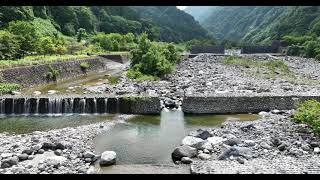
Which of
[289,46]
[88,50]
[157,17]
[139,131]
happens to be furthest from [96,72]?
[157,17]

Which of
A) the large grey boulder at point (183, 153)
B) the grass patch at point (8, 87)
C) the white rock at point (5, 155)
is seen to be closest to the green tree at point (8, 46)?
the grass patch at point (8, 87)

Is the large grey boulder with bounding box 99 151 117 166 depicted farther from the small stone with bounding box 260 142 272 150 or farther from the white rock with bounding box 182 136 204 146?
the small stone with bounding box 260 142 272 150

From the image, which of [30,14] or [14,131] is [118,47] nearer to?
[30,14]

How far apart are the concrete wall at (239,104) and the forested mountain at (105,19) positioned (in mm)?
45464

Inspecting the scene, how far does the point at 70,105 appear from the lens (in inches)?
1031

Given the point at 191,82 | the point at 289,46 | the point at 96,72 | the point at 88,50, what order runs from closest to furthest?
the point at 191,82 → the point at 96,72 → the point at 88,50 → the point at 289,46

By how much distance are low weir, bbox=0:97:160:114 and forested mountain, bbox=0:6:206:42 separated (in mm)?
39813

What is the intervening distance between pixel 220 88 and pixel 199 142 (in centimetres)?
1721

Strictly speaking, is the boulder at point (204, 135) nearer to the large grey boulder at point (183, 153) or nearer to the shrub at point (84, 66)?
the large grey boulder at point (183, 153)

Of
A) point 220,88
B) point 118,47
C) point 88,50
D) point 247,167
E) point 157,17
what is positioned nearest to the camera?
point 247,167

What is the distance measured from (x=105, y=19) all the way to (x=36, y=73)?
78659mm

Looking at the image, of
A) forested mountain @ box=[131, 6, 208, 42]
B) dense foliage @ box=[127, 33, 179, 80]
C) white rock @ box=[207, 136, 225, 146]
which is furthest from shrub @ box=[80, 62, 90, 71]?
forested mountain @ box=[131, 6, 208, 42]

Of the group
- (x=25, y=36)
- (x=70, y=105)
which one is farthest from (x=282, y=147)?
(x=25, y=36)

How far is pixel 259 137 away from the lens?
1828 centimetres
